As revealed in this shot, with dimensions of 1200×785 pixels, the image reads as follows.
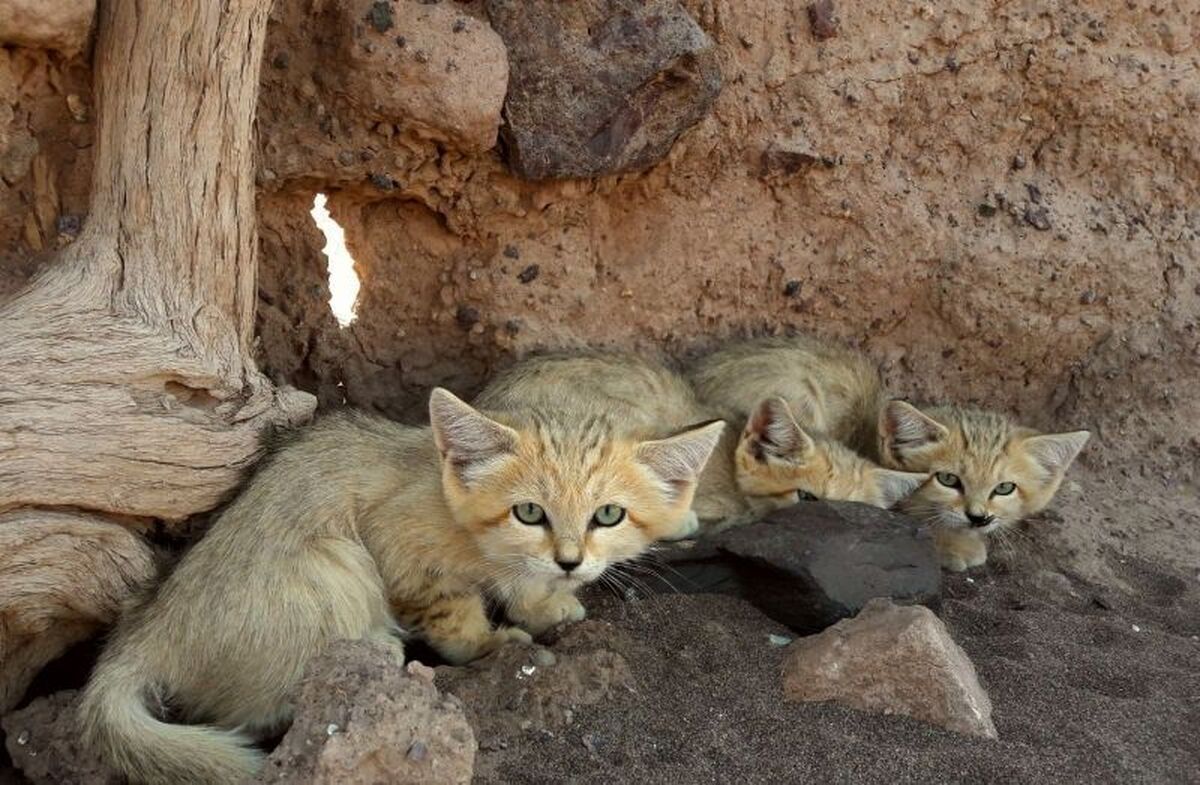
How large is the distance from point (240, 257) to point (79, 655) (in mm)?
1476

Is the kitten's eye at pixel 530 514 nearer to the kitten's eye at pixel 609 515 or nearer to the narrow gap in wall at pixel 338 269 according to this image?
the kitten's eye at pixel 609 515

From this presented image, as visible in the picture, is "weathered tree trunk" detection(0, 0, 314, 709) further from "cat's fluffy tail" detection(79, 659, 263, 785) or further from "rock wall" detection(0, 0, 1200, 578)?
"rock wall" detection(0, 0, 1200, 578)

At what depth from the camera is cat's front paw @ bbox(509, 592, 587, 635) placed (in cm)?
412

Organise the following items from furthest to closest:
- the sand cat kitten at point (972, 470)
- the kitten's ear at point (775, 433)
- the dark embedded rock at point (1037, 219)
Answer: the dark embedded rock at point (1037, 219)
the sand cat kitten at point (972, 470)
the kitten's ear at point (775, 433)

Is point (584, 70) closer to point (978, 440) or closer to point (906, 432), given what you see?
point (906, 432)

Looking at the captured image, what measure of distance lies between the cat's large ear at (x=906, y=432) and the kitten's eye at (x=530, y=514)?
6.64 feet

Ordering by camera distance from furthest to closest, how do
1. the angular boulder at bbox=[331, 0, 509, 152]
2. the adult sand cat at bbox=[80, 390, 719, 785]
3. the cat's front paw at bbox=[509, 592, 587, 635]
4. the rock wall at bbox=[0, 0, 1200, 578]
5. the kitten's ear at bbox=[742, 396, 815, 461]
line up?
the kitten's ear at bbox=[742, 396, 815, 461] < the rock wall at bbox=[0, 0, 1200, 578] < the angular boulder at bbox=[331, 0, 509, 152] < the cat's front paw at bbox=[509, 592, 587, 635] < the adult sand cat at bbox=[80, 390, 719, 785]

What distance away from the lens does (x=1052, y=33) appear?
5.68m

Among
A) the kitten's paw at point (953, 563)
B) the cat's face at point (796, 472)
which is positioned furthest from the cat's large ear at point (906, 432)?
the kitten's paw at point (953, 563)

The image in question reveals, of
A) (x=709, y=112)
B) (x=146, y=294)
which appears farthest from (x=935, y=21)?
(x=146, y=294)

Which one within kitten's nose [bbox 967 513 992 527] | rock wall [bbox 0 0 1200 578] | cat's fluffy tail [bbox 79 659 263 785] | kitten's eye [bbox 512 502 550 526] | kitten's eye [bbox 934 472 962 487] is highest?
rock wall [bbox 0 0 1200 578]

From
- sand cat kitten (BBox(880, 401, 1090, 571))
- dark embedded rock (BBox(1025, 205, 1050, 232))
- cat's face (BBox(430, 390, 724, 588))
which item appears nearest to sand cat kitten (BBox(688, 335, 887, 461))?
sand cat kitten (BBox(880, 401, 1090, 571))

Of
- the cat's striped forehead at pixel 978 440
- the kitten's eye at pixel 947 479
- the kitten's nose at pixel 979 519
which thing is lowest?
the kitten's nose at pixel 979 519

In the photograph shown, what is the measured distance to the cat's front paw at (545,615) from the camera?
412 cm
